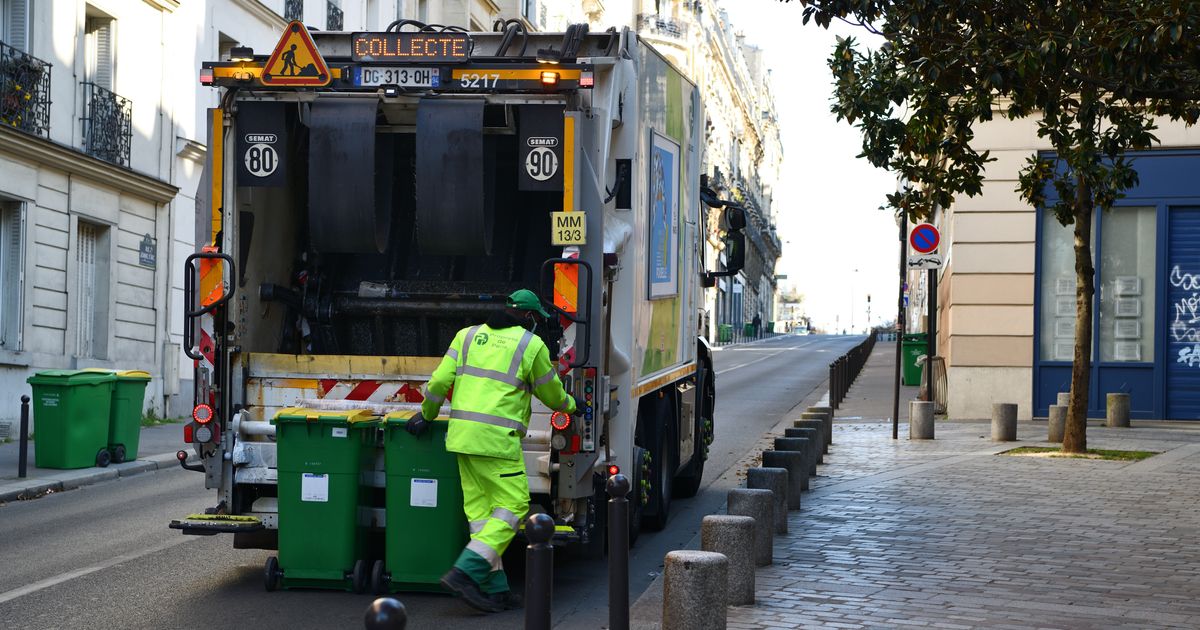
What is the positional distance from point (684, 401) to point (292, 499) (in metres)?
4.08

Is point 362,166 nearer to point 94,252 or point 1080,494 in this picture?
point 1080,494

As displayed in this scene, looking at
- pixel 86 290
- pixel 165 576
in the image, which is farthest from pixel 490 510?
pixel 86 290

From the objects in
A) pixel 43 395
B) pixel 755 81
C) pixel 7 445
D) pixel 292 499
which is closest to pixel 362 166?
pixel 292 499

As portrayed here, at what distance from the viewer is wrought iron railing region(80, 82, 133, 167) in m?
19.9

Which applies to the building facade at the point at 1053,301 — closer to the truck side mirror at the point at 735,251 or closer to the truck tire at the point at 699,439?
the truck tire at the point at 699,439

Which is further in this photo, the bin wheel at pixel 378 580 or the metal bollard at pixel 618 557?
the bin wheel at pixel 378 580

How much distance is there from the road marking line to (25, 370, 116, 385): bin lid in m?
4.67

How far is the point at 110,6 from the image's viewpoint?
20656 mm

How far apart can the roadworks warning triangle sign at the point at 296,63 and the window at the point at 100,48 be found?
13.9 meters

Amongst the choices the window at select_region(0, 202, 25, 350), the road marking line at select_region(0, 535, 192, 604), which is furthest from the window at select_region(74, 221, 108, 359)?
the road marking line at select_region(0, 535, 192, 604)

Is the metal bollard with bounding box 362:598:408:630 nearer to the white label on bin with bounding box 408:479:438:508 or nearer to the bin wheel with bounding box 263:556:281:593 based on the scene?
the white label on bin with bounding box 408:479:438:508

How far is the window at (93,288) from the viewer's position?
20188 mm

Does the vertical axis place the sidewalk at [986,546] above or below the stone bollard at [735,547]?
below

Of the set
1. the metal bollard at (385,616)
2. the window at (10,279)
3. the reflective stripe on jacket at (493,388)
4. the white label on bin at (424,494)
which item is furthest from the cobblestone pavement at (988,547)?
the window at (10,279)
